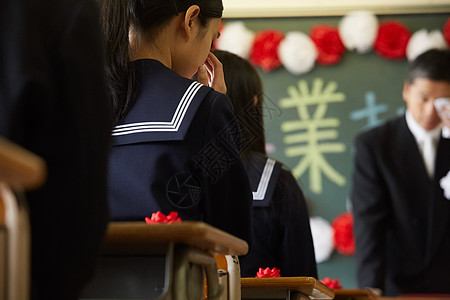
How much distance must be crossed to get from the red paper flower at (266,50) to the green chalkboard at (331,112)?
0.05 m

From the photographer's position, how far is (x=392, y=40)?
442cm

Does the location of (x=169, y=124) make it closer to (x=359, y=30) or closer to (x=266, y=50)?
(x=266, y=50)

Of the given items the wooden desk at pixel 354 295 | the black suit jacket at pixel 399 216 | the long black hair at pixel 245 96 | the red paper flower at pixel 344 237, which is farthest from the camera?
the red paper flower at pixel 344 237

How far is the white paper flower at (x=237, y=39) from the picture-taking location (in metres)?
4.51

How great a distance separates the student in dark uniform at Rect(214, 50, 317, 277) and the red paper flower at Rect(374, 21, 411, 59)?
2.28 metres

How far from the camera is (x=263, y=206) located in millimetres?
2223

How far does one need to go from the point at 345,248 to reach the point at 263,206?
215 cm

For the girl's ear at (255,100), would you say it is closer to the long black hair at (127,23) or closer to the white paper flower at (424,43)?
the long black hair at (127,23)

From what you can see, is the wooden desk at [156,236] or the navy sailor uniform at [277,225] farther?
the navy sailor uniform at [277,225]

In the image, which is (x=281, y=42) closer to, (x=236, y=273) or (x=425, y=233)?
(x=425, y=233)

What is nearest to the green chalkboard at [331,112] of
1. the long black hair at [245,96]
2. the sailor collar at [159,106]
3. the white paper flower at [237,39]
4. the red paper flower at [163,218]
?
the white paper flower at [237,39]

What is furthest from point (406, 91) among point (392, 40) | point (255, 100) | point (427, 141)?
point (255, 100)

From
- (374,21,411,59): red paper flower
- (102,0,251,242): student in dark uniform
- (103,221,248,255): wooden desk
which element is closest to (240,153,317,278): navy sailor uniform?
(102,0,251,242): student in dark uniform

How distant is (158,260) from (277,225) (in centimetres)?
117
